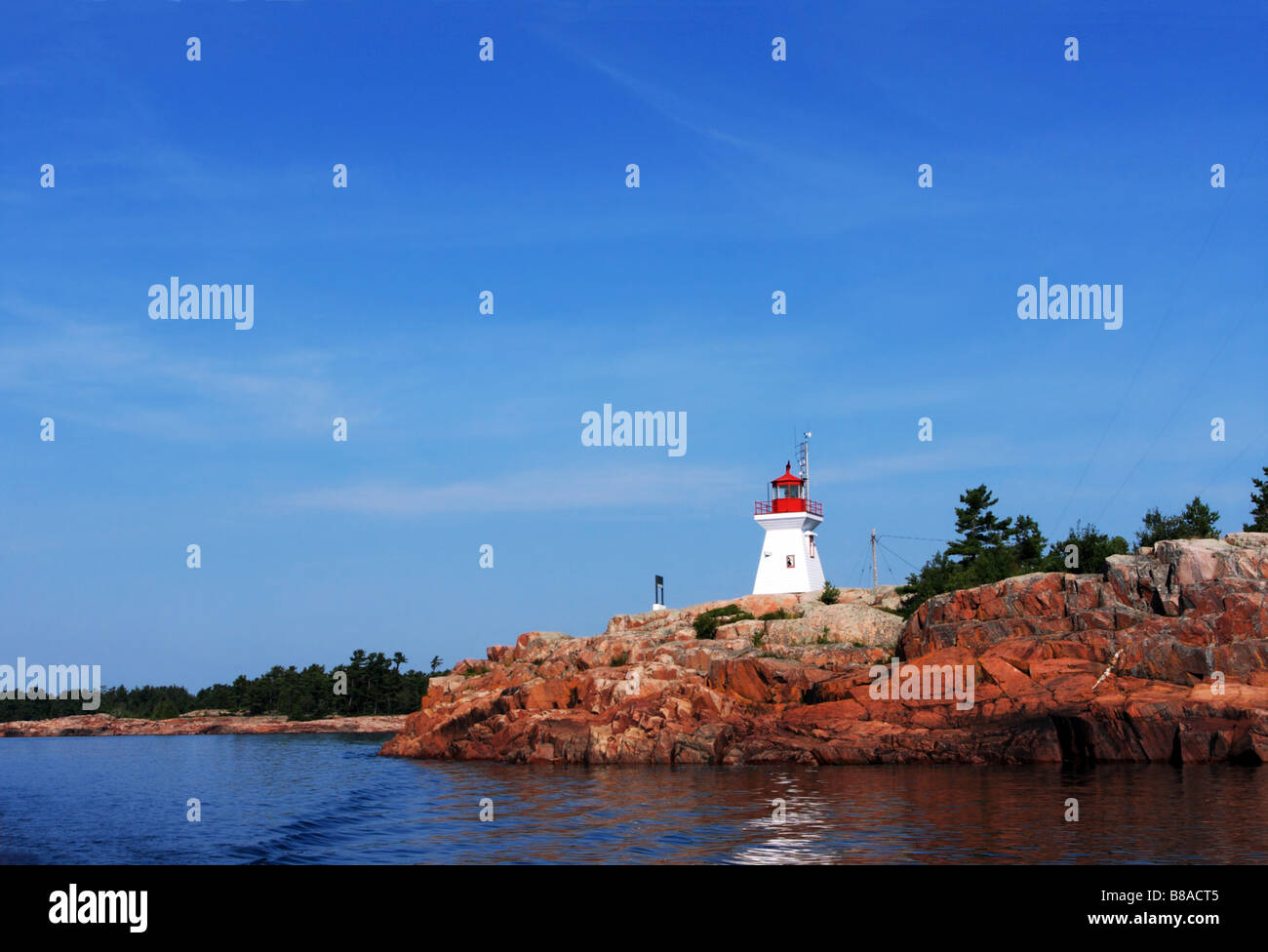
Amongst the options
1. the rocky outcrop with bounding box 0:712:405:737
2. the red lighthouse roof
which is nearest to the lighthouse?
the red lighthouse roof

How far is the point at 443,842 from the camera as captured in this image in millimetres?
25359

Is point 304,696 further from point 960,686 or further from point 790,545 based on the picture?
point 960,686

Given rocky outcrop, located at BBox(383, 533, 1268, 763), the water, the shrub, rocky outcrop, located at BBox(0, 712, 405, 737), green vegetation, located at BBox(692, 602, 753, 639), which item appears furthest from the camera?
rocky outcrop, located at BBox(0, 712, 405, 737)

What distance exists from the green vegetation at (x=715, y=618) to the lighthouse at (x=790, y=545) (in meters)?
8.96

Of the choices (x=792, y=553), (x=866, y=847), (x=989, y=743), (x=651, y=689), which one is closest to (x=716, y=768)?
(x=651, y=689)

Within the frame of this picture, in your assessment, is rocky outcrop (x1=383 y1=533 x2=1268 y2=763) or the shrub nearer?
rocky outcrop (x1=383 y1=533 x2=1268 y2=763)

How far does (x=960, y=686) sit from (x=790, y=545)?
95.2 feet

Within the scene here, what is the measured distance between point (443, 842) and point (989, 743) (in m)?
27.4

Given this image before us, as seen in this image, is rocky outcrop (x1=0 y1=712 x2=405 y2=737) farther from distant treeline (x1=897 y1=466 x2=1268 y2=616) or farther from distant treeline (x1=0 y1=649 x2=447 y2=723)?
distant treeline (x1=897 y1=466 x2=1268 y2=616)

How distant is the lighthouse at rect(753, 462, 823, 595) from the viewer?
75688mm

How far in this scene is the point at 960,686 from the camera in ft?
157

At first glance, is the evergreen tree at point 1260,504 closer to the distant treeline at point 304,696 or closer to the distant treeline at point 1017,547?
the distant treeline at point 1017,547

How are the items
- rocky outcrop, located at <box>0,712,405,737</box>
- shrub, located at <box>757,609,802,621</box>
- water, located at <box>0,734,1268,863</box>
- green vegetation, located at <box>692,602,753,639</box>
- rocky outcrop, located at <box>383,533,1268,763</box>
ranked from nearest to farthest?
water, located at <box>0,734,1268,863</box>, rocky outcrop, located at <box>383,533,1268,763</box>, shrub, located at <box>757,609,802,621</box>, green vegetation, located at <box>692,602,753,639</box>, rocky outcrop, located at <box>0,712,405,737</box>

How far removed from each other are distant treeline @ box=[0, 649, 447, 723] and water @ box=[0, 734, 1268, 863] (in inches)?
3279
